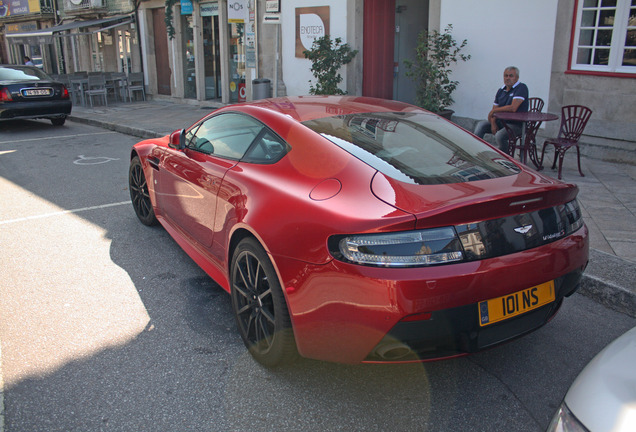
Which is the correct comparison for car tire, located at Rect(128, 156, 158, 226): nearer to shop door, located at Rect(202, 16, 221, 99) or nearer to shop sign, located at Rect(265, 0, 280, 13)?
shop sign, located at Rect(265, 0, 280, 13)

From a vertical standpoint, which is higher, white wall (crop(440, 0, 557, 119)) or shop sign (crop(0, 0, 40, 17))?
shop sign (crop(0, 0, 40, 17))

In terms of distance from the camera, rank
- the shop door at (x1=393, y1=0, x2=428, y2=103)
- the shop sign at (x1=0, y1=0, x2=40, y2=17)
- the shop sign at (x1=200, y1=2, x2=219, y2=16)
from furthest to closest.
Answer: the shop sign at (x1=0, y1=0, x2=40, y2=17) → the shop sign at (x1=200, y1=2, x2=219, y2=16) → the shop door at (x1=393, y1=0, x2=428, y2=103)

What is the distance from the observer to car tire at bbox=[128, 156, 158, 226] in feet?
17.5

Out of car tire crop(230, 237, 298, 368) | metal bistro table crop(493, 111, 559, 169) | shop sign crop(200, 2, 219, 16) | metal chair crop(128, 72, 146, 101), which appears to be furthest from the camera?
metal chair crop(128, 72, 146, 101)

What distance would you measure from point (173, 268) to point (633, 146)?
22.8 feet

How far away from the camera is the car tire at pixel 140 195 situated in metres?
5.34

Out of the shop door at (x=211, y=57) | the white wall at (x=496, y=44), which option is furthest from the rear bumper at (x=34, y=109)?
the white wall at (x=496, y=44)

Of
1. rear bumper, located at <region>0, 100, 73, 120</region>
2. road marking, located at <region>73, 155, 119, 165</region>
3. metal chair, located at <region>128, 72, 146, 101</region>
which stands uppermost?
metal chair, located at <region>128, 72, 146, 101</region>

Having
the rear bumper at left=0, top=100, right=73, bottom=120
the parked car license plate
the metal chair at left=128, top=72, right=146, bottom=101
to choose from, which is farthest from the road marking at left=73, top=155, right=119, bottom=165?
the metal chair at left=128, top=72, right=146, bottom=101

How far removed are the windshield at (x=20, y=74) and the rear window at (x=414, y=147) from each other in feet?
40.7

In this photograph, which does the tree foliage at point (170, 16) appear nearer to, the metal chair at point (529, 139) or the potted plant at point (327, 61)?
the potted plant at point (327, 61)

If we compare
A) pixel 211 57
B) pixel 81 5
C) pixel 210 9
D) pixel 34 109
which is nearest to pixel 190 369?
pixel 34 109

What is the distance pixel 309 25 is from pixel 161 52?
8245 millimetres

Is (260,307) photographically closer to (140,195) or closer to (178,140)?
(178,140)
